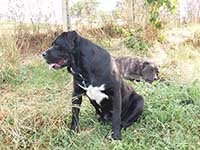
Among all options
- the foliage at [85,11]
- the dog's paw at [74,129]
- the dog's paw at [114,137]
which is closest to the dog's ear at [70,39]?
the dog's paw at [74,129]

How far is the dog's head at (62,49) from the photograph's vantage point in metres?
3.59

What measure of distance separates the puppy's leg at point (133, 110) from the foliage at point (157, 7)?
A: 3.08 m

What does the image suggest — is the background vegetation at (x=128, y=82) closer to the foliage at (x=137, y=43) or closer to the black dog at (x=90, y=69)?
the foliage at (x=137, y=43)

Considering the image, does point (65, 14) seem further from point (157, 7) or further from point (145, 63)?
point (145, 63)

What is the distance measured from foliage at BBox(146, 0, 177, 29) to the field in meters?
1.42

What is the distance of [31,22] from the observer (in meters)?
7.16

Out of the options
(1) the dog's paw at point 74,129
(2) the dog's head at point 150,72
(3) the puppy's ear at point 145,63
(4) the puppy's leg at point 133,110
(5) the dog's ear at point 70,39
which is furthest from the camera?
(3) the puppy's ear at point 145,63

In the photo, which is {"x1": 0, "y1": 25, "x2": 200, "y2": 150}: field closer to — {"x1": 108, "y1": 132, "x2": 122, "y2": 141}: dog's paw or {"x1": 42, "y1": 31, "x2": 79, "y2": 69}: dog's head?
{"x1": 108, "y1": 132, "x2": 122, "y2": 141}: dog's paw

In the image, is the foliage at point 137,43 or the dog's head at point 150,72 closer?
the dog's head at point 150,72

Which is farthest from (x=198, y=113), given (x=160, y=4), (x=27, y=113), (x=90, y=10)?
(x=90, y=10)

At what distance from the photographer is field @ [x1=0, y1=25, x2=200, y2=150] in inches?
143

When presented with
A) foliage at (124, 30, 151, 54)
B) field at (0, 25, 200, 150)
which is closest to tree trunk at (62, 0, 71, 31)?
foliage at (124, 30, 151, 54)

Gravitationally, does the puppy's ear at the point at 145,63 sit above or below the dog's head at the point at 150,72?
above

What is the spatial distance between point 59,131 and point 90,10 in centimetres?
423
